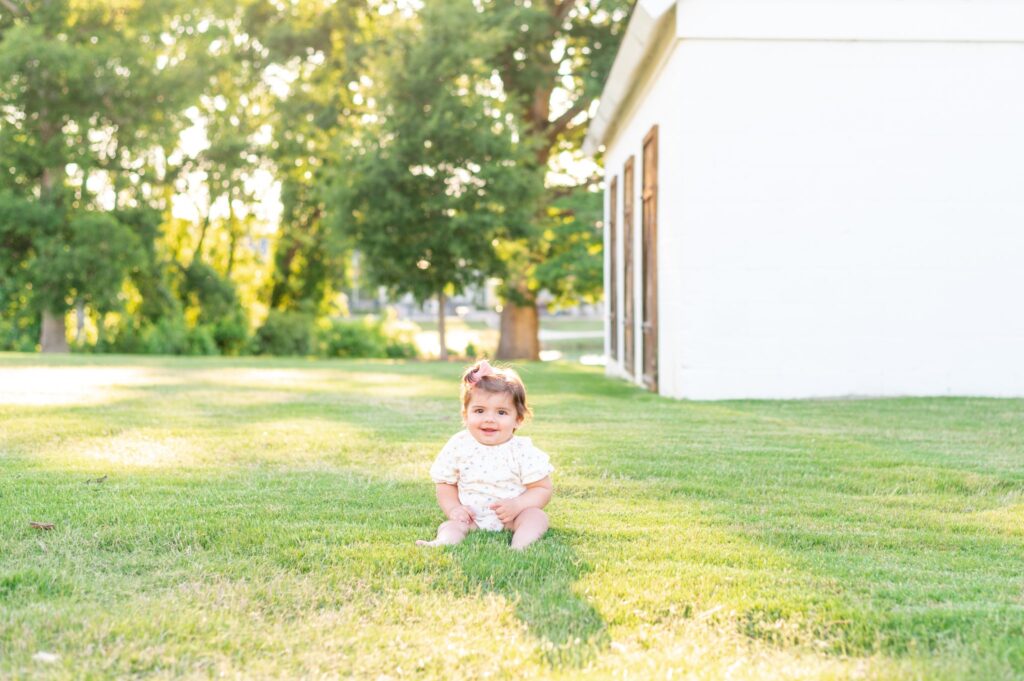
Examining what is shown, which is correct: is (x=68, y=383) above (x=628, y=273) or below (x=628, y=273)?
below

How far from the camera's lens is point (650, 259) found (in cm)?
1187

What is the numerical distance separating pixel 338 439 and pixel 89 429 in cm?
151

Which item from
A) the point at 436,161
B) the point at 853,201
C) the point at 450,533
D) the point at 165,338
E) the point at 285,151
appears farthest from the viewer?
the point at 285,151

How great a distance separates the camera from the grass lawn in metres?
2.90

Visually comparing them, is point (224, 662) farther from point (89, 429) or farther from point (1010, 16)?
point (1010, 16)

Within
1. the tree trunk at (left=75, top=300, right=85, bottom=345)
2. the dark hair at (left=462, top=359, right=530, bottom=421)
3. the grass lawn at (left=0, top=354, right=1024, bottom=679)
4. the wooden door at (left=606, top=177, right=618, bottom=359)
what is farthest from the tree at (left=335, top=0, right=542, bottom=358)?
the dark hair at (left=462, top=359, right=530, bottom=421)

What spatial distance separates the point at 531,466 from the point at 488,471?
0.16 meters

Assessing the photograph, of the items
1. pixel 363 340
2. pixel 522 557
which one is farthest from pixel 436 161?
pixel 522 557

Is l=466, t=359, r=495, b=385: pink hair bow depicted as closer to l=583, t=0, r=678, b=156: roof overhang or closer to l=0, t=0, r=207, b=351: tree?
l=583, t=0, r=678, b=156: roof overhang

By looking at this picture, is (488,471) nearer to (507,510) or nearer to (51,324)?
(507,510)

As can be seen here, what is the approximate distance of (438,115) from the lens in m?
20.5

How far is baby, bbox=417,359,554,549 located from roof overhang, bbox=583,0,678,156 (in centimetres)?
619

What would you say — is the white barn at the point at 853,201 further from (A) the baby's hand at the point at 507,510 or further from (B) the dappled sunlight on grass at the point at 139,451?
(A) the baby's hand at the point at 507,510

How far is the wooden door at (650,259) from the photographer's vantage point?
1158 cm
